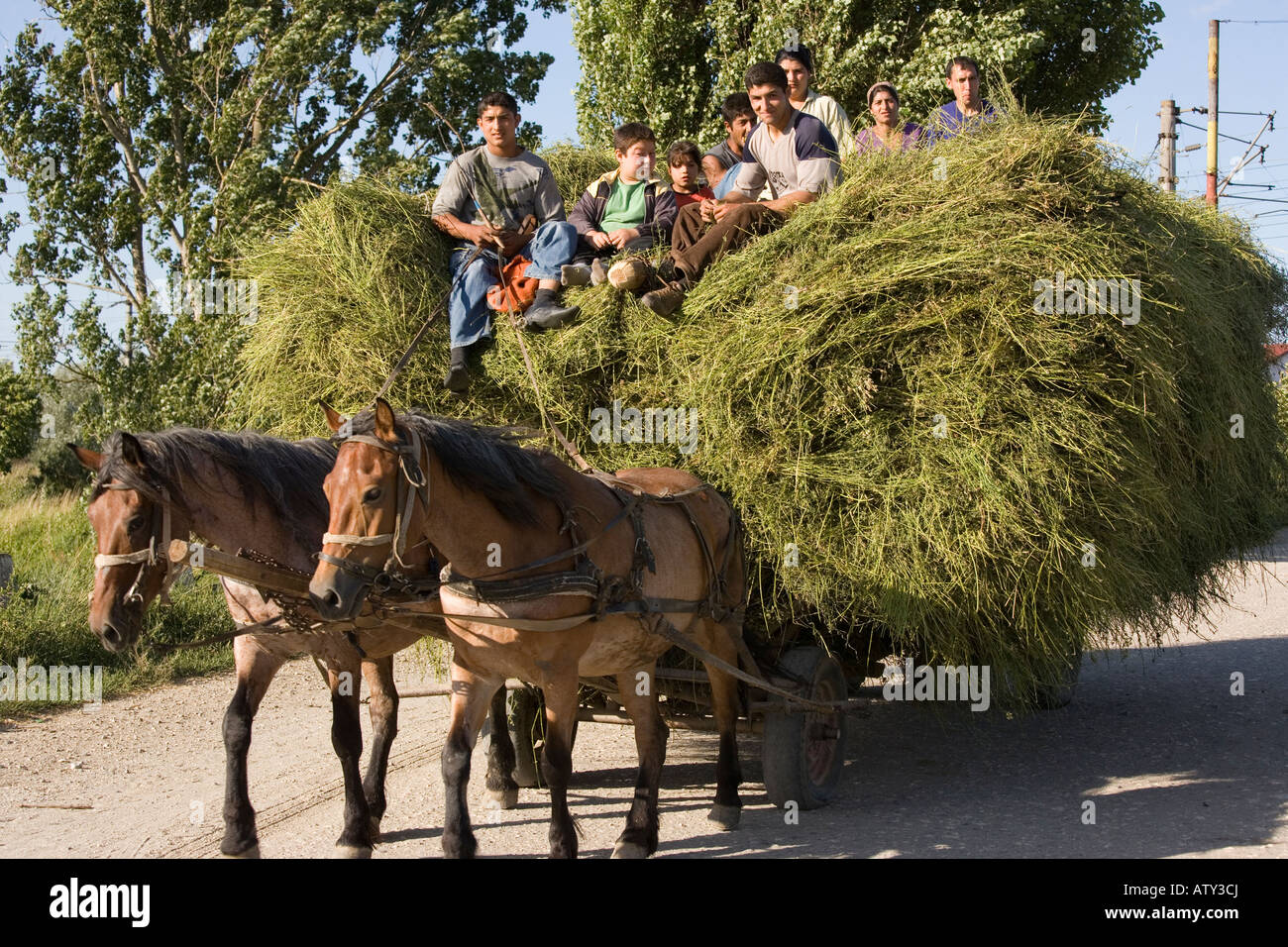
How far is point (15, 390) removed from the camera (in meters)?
12.7

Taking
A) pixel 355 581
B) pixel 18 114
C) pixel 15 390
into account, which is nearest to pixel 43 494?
pixel 15 390

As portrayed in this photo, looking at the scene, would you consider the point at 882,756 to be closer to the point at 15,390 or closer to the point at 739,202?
the point at 739,202

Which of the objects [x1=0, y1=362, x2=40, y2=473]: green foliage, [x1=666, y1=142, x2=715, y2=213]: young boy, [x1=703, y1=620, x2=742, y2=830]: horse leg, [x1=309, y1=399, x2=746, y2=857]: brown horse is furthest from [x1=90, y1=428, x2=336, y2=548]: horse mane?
[x1=0, y1=362, x2=40, y2=473]: green foliage

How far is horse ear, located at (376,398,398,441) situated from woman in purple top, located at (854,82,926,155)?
275 centimetres

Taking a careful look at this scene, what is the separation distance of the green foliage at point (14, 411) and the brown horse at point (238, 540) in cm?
930

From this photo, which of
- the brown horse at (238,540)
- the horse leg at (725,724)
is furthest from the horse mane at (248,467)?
the horse leg at (725,724)

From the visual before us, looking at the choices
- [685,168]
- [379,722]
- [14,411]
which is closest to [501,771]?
[379,722]

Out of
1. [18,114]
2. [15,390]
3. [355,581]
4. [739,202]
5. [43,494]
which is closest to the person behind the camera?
[355,581]

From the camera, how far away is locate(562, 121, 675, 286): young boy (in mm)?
6258

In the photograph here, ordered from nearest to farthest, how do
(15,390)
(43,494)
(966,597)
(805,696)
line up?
(966,597) < (805,696) < (15,390) < (43,494)

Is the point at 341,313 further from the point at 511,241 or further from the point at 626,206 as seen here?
the point at 626,206

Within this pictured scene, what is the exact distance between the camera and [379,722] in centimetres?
514

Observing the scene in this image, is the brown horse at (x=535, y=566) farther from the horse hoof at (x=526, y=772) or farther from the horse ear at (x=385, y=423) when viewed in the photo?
the horse hoof at (x=526, y=772)
